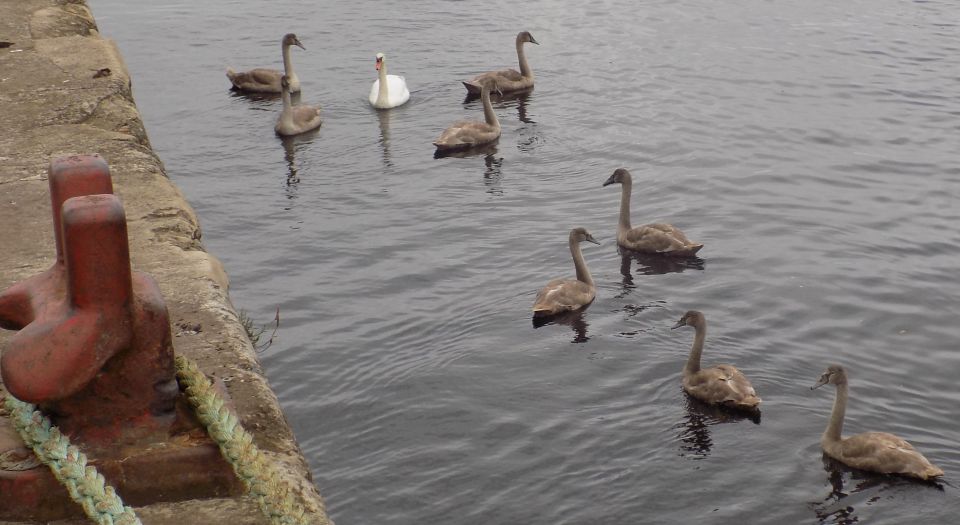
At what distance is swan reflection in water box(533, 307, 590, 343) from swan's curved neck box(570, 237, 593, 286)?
2.28 ft

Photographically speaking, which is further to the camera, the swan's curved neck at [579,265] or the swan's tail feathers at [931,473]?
the swan's curved neck at [579,265]

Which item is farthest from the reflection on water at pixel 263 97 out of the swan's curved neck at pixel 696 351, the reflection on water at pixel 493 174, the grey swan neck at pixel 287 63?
the swan's curved neck at pixel 696 351

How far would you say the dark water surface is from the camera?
8586 mm

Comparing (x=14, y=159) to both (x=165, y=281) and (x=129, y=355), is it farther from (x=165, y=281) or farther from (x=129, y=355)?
(x=129, y=355)

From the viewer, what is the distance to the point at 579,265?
12.0 meters

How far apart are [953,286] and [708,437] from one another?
4.18m

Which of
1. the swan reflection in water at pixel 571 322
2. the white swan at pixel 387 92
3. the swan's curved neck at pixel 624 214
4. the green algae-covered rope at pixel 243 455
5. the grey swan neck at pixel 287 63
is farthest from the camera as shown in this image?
the grey swan neck at pixel 287 63

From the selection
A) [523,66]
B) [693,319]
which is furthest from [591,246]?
[523,66]

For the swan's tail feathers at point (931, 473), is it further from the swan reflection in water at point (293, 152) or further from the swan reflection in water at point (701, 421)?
the swan reflection in water at point (293, 152)

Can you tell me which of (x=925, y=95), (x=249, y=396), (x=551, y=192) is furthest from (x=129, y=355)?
→ (x=925, y=95)

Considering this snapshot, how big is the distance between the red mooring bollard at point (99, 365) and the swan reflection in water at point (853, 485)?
6.28 m

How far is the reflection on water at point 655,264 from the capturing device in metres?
12.5

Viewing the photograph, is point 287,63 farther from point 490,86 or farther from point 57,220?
point 57,220

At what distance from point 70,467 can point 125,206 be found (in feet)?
7.34
